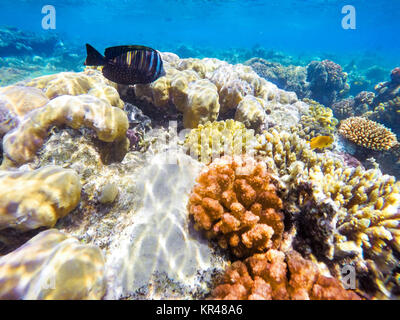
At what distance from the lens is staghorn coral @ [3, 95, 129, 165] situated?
282 cm

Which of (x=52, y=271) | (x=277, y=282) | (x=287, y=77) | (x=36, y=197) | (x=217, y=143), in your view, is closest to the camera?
(x=52, y=271)

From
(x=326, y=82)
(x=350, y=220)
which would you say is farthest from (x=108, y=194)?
(x=326, y=82)

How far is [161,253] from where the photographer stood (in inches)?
88.7

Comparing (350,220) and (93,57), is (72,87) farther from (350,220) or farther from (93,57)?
(350,220)

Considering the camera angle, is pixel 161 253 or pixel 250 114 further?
pixel 250 114

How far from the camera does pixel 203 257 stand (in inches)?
90.0

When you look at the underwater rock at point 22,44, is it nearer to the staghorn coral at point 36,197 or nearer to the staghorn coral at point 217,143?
the staghorn coral at point 36,197

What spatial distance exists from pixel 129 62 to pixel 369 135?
676cm

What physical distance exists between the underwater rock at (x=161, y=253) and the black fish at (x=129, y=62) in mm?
1931

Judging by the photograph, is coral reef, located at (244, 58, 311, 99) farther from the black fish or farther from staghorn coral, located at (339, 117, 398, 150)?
the black fish

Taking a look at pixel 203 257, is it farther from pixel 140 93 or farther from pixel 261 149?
pixel 140 93

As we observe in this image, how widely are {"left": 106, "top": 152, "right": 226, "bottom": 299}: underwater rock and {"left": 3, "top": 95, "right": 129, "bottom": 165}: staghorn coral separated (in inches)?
46.4

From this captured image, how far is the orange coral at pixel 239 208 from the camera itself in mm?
2230

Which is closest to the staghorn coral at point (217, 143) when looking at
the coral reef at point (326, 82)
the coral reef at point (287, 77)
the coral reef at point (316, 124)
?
the coral reef at point (316, 124)
